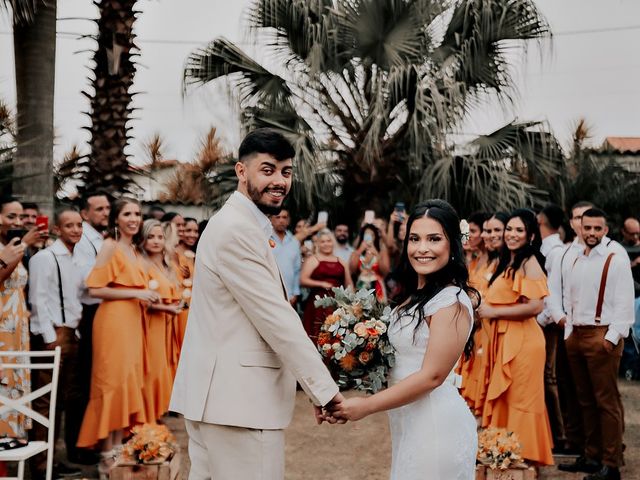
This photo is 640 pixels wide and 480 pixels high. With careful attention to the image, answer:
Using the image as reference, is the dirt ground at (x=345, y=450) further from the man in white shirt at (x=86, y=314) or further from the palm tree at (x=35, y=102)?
the palm tree at (x=35, y=102)

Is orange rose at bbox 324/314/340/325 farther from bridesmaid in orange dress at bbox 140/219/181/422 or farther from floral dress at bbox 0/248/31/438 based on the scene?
bridesmaid in orange dress at bbox 140/219/181/422

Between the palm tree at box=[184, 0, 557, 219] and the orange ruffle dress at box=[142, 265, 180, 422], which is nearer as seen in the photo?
the orange ruffle dress at box=[142, 265, 180, 422]

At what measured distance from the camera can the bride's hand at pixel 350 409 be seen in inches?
109

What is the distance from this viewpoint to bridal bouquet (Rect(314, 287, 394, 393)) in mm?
2904

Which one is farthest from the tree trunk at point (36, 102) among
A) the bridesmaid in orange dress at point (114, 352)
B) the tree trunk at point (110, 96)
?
the bridesmaid in orange dress at point (114, 352)

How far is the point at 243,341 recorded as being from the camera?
9.06 ft

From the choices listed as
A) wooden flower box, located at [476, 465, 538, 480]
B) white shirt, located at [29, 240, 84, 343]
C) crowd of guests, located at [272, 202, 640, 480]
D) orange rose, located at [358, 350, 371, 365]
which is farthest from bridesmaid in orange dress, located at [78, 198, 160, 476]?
orange rose, located at [358, 350, 371, 365]

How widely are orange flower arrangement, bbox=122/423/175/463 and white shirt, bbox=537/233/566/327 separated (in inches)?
135

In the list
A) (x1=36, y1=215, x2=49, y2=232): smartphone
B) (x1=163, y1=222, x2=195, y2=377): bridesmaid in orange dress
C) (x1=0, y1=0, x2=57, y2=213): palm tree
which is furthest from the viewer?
(x1=0, y1=0, x2=57, y2=213): palm tree

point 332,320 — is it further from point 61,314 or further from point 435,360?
point 61,314

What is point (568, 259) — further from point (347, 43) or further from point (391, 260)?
point (347, 43)

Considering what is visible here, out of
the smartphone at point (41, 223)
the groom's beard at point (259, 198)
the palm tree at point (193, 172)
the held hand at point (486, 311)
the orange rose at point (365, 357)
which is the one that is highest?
the palm tree at point (193, 172)

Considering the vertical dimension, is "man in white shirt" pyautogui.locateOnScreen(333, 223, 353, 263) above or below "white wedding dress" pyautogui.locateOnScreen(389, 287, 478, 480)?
above

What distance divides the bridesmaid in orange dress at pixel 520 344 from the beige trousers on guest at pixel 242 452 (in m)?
2.82
